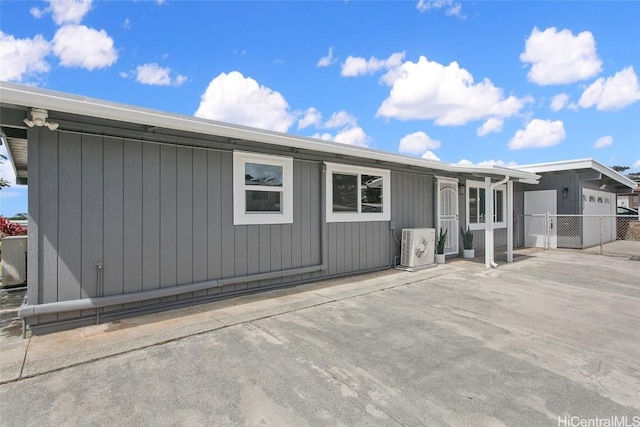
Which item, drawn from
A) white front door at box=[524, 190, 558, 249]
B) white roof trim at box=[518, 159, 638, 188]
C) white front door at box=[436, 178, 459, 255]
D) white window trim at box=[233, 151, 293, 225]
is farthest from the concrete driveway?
white front door at box=[524, 190, 558, 249]

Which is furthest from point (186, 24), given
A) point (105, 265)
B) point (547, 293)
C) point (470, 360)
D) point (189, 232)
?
point (547, 293)

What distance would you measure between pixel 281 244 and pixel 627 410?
4272 millimetres

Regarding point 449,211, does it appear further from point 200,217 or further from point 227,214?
point 200,217

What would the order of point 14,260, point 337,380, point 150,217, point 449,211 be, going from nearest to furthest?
point 337,380, point 150,217, point 14,260, point 449,211

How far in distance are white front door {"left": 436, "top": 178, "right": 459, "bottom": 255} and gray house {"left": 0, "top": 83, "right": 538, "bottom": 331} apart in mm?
2223

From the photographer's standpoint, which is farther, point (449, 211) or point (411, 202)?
point (449, 211)

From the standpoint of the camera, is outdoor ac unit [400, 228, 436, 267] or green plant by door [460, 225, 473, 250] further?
green plant by door [460, 225, 473, 250]

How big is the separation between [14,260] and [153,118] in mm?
4237

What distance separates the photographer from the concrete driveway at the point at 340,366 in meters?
2.05

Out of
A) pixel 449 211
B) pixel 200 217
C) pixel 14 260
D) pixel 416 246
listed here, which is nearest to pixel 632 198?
pixel 449 211

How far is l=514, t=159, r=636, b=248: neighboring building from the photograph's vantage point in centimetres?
1092

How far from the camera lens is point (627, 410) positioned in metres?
2.08

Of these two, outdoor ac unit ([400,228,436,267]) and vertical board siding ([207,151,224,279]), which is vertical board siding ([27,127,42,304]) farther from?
outdoor ac unit ([400,228,436,267])

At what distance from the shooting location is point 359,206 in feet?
21.3
